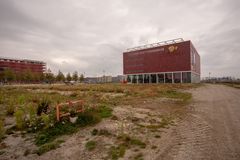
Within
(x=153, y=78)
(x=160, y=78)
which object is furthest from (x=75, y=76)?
(x=160, y=78)

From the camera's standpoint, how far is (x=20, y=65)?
442 feet

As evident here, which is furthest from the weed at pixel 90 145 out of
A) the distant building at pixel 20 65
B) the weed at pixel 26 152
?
the distant building at pixel 20 65

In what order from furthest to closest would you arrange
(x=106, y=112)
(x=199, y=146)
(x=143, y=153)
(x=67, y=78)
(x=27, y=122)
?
(x=67, y=78), (x=106, y=112), (x=27, y=122), (x=199, y=146), (x=143, y=153)

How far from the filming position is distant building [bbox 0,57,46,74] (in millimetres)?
122931

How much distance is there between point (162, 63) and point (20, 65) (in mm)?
110992

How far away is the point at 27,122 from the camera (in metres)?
9.16

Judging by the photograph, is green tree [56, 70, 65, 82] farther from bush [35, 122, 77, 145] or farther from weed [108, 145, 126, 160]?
weed [108, 145, 126, 160]

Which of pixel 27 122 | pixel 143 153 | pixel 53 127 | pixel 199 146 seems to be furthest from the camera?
pixel 27 122

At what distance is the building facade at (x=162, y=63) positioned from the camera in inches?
2579

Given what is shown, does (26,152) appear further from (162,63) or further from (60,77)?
(60,77)

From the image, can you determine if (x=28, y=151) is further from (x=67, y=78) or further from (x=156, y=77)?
(x=67, y=78)

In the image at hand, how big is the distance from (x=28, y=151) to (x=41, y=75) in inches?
4382

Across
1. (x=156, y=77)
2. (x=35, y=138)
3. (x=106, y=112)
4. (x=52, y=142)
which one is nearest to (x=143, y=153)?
(x=52, y=142)

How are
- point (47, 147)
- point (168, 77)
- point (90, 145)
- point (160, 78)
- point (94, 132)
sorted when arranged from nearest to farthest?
point (47, 147) → point (90, 145) → point (94, 132) → point (168, 77) → point (160, 78)
